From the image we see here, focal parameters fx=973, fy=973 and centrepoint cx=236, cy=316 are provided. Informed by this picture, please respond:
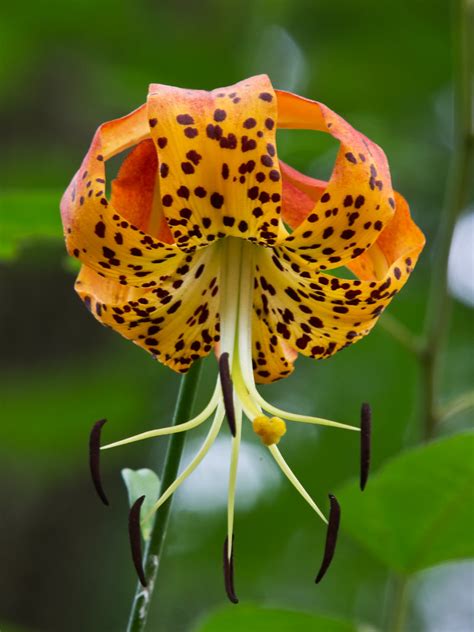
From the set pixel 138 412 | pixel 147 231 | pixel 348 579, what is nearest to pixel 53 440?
pixel 138 412

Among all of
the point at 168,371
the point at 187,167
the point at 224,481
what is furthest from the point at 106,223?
the point at 224,481

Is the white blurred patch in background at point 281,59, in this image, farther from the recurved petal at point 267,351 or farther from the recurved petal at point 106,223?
the recurved petal at point 106,223

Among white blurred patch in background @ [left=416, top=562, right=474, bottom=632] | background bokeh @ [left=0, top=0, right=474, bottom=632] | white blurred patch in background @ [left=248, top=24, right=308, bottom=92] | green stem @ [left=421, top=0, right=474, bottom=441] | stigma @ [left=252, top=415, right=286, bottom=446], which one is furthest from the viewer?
white blurred patch in background @ [left=416, top=562, right=474, bottom=632]

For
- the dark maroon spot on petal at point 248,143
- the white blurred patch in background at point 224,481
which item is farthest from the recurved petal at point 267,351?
the white blurred patch in background at point 224,481

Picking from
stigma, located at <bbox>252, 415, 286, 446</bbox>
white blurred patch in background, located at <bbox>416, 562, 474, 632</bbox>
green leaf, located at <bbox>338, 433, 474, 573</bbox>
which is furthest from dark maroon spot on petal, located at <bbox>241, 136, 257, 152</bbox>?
white blurred patch in background, located at <bbox>416, 562, 474, 632</bbox>

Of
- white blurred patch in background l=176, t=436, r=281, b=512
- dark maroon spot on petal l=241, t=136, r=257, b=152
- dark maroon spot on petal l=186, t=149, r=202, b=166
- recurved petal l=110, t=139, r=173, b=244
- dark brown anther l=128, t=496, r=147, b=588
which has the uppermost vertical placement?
dark maroon spot on petal l=241, t=136, r=257, b=152

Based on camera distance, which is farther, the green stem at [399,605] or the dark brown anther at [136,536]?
the green stem at [399,605]

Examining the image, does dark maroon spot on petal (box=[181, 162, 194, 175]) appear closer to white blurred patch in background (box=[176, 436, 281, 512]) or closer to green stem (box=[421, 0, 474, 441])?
green stem (box=[421, 0, 474, 441])
